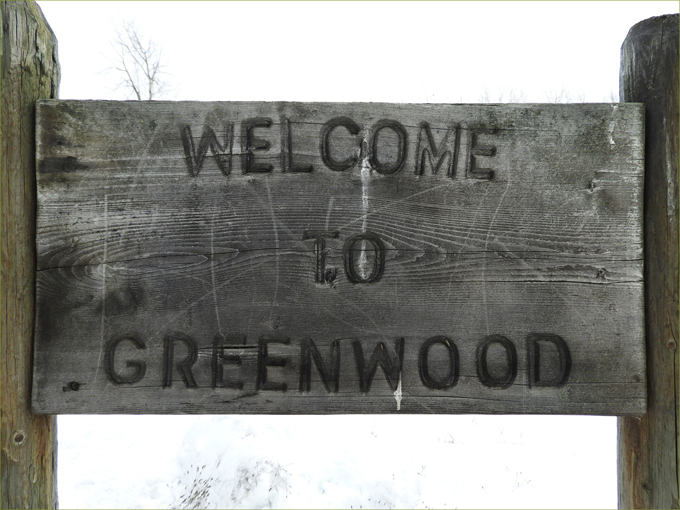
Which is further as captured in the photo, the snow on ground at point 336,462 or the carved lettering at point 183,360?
the snow on ground at point 336,462

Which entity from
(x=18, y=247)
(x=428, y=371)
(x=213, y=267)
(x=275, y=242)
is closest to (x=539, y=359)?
(x=428, y=371)

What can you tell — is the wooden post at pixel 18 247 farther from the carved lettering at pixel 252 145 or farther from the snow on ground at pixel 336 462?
the snow on ground at pixel 336 462

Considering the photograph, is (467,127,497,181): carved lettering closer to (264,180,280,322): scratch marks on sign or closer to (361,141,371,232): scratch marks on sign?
(361,141,371,232): scratch marks on sign

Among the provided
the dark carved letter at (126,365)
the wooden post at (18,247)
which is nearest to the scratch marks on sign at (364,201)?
the dark carved letter at (126,365)

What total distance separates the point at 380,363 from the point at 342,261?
30cm

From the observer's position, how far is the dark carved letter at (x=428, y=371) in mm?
1280

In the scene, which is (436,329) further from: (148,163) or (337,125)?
(148,163)

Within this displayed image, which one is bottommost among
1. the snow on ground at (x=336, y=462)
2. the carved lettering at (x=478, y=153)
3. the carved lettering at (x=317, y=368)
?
the snow on ground at (x=336, y=462)

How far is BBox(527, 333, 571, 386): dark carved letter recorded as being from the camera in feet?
4.18

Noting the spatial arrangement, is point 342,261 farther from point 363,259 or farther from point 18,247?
point 18,247

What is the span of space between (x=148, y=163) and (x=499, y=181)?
97cm

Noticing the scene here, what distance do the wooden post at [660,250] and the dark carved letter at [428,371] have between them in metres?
0.53

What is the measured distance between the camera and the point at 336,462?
439cm

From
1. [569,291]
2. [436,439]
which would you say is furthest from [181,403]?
[436,439]
